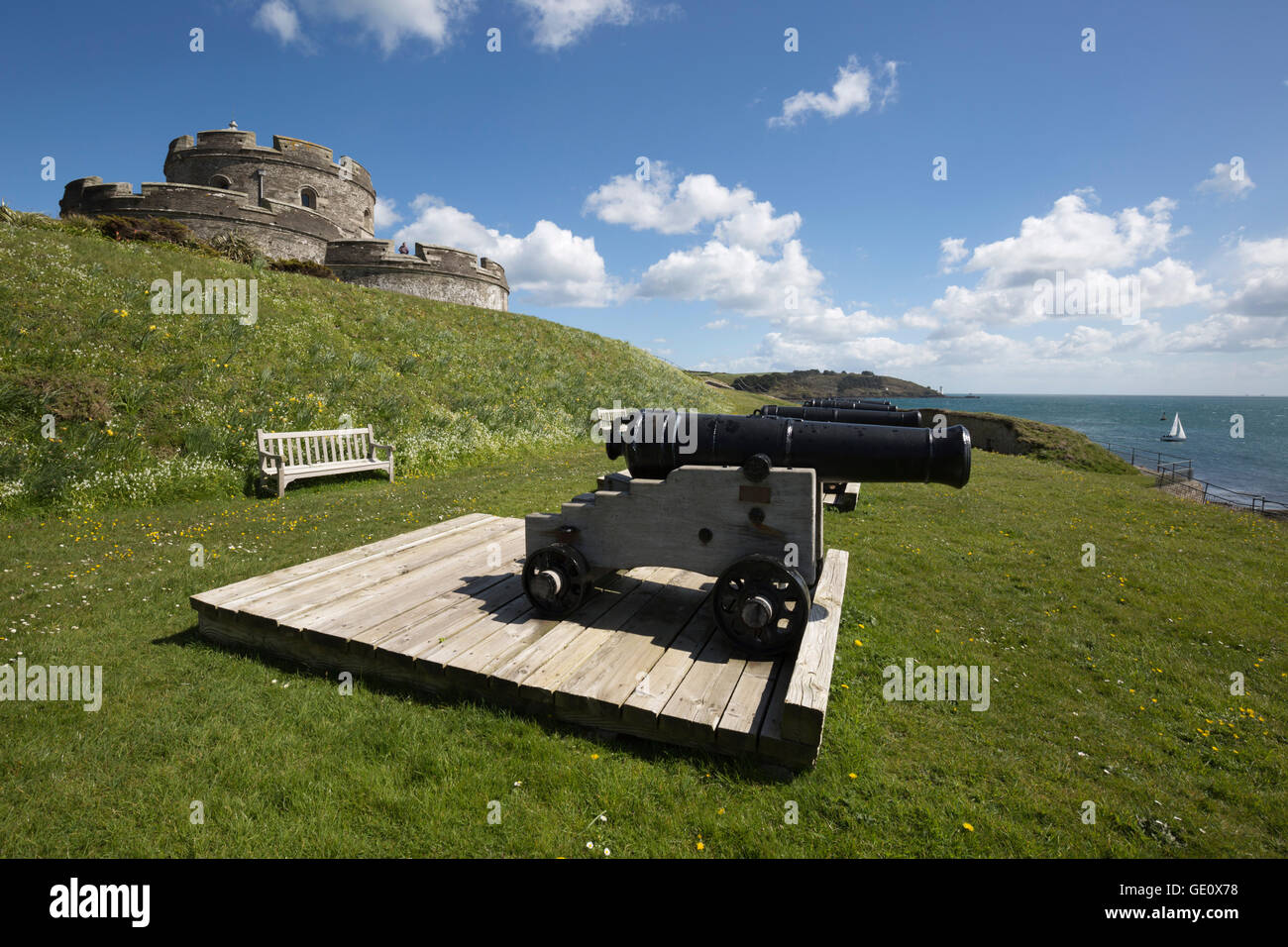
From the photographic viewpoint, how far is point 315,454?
10812 millimetres

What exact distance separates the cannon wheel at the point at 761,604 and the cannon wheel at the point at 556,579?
104 centimetres

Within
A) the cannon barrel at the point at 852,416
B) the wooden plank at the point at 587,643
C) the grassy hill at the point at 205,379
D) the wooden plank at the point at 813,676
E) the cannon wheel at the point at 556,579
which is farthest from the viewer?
the grassy hill at the point at 205,379

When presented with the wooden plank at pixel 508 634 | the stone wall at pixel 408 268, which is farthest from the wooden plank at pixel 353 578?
the stone wall at pixel 408 268

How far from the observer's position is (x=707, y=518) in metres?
3.81

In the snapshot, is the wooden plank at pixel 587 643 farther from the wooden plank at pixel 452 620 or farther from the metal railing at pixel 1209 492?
the metal railing at pixel 1209 492

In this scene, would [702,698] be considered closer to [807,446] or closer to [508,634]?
[508,634]

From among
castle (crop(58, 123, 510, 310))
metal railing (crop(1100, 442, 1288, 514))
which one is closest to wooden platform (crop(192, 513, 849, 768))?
metal railing (crop(1100, 442, 1288, 514))

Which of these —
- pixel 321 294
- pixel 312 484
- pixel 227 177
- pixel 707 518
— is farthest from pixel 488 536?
pixel 227 177

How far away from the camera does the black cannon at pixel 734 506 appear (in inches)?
143

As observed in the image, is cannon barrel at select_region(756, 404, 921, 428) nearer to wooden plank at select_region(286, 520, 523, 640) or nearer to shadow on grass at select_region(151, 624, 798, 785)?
wooden plank at select_region(286, 520, 523, 640)

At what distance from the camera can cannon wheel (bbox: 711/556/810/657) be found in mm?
3566

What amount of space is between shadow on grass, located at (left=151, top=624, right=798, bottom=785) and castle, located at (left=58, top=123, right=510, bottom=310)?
2726cm
